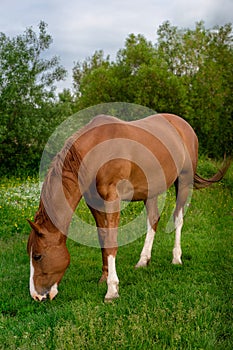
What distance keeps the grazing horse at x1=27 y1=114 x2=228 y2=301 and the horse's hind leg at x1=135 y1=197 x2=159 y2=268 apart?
0.47m

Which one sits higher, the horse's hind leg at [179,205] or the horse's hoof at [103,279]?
the horse's hind leg at [179,205]

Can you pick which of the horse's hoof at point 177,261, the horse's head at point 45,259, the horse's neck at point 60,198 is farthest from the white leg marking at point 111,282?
the horse's hoof at point 177,261

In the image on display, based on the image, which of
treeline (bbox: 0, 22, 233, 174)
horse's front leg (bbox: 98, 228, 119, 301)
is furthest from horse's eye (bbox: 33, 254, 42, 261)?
treeline (bbox: 0, 22, 233, 174)

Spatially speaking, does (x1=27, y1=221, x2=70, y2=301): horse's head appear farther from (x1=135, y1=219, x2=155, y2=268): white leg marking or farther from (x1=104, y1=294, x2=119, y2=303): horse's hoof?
(x1=135, y1=219, x2=155, y2=268): white leg marking

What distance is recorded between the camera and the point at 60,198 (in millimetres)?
4039

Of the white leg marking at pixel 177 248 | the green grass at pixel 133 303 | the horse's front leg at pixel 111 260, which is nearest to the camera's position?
the green grass at pixel 133 303

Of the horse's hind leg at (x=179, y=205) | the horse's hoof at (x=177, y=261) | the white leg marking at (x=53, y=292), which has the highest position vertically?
the horse's hind leg at (x=179, y=205)

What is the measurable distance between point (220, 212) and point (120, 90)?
1113 centimetres

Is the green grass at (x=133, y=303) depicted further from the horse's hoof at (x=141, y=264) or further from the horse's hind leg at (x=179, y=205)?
the horse's hind leg at (x=179, y=205)

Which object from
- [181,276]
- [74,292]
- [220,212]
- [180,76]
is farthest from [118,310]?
[180,76]

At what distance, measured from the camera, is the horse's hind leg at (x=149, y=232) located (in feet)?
18.0

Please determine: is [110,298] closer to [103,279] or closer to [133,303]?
[133,303]

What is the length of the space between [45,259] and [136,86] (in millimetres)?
14972

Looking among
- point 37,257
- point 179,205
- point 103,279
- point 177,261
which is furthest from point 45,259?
point 179,205
